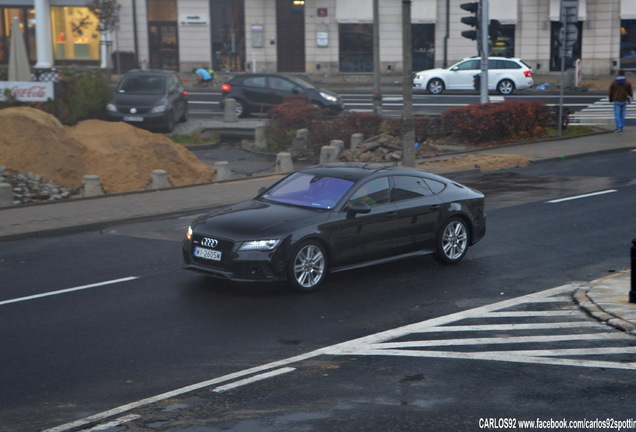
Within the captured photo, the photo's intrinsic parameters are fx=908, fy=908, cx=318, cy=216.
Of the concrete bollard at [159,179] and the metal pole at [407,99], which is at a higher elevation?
the metal pole at [407,99]

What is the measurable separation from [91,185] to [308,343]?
11.7 metres

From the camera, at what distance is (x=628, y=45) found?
164ft

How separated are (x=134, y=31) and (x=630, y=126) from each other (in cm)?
3051

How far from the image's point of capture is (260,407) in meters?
7.46

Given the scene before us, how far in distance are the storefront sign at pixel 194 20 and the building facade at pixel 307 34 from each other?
0.06 m

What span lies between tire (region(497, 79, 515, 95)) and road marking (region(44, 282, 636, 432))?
31875 mm

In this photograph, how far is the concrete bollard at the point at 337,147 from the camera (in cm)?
2493

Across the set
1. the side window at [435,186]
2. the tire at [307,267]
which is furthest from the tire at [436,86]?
the tire at [307,267]

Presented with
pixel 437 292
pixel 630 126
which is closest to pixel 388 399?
pixel 437 292

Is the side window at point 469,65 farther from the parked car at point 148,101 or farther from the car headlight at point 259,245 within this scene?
the car headlight at point 259,245

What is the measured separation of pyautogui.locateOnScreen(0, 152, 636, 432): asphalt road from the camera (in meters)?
7.37

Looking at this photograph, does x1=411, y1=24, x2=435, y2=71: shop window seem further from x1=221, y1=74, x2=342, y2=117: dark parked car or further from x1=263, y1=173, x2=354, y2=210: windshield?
x1=263, y1=173, x2=354, y2=210: windshield

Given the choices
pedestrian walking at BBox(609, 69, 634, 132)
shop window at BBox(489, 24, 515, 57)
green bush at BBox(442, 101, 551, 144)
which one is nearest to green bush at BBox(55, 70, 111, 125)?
green bush at BBox(442, 101, 551, 144)

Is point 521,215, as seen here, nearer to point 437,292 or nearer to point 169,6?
point 437,292
